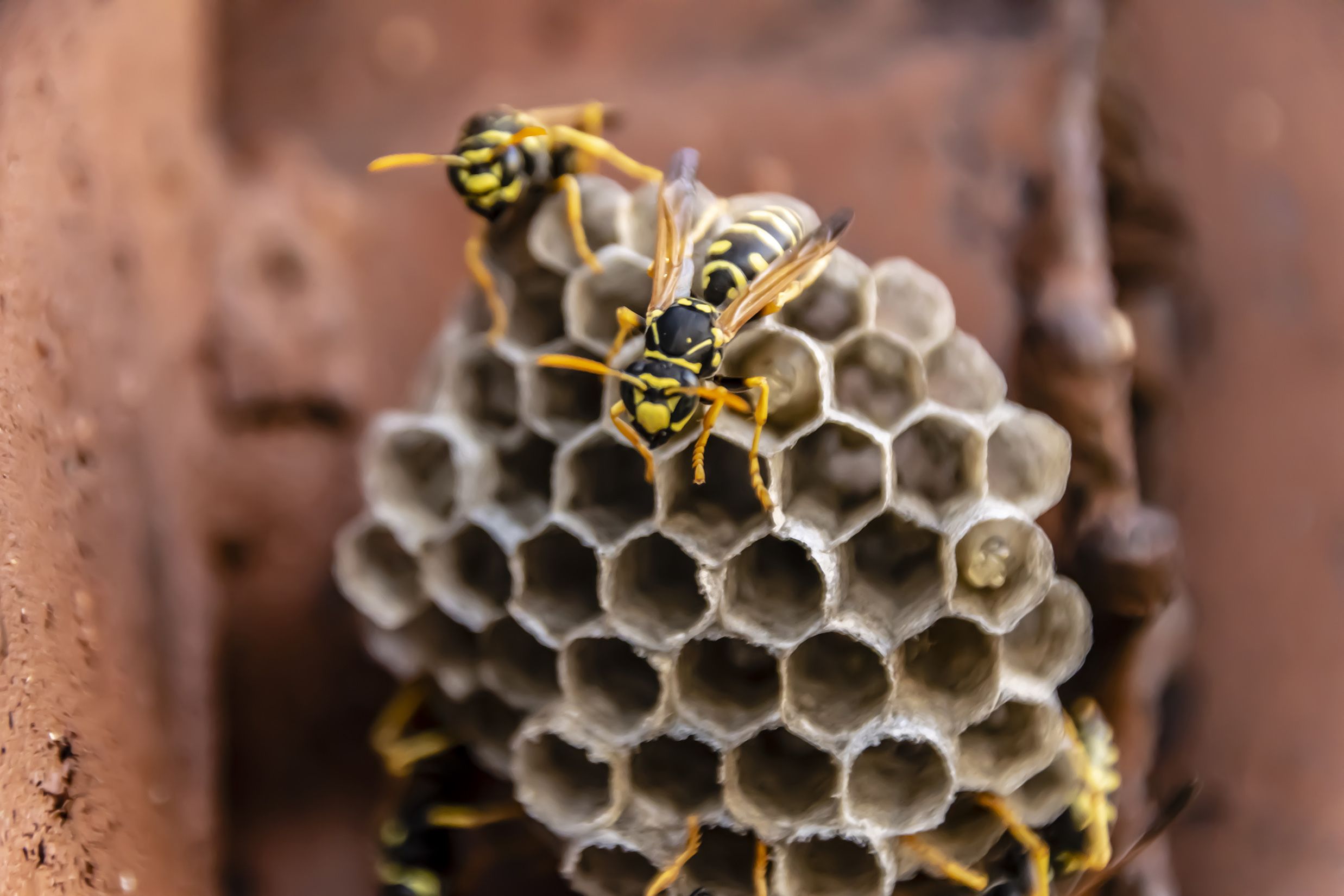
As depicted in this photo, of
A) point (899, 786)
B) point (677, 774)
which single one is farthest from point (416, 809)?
point (899, 786)

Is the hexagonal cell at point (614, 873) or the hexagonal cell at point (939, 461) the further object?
the hexagonal cell at point (614, 873)

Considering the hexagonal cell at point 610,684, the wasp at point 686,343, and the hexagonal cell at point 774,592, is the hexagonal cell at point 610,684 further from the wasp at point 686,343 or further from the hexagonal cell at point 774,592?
the wasp at point 686,343

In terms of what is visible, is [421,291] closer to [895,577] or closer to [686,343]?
[686,343]

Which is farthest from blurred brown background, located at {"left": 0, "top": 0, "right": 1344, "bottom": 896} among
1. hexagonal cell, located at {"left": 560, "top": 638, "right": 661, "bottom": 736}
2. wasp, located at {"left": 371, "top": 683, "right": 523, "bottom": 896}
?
hexagonal cell, located at {"left": 560, "top": 638, "right": 661, "bottom": 736}

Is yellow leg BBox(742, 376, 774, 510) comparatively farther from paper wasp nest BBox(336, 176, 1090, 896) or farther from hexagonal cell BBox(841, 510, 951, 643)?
hexagonal cell BBox(841, 510, 951, 643)

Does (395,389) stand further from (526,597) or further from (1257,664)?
(1257,664)

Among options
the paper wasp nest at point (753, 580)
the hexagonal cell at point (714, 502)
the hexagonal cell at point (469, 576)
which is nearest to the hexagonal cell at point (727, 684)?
the paper wasp nest at point (753, 580)
